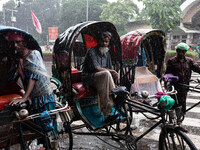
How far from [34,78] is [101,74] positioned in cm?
116

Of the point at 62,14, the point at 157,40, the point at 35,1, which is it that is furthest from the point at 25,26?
the point at 157,40

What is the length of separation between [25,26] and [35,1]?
21.0 feet

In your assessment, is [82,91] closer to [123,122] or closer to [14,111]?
[123,122]

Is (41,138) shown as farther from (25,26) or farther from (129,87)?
(25,26)

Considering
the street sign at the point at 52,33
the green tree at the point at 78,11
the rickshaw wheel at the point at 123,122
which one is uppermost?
the green tree at the point at 78,11

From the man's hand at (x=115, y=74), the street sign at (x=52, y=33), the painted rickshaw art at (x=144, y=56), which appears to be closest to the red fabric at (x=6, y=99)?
the man's hand at (x=115, y=74)

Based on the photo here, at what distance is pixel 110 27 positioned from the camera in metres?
3.77

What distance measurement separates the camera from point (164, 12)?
16.2 m

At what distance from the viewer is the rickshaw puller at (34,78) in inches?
97.4

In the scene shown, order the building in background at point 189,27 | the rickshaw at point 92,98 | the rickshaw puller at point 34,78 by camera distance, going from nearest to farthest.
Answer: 1. the rickshaw puller at point 34,78
2. the rickshaw at point 92,98
3. the building in background at point 189,27

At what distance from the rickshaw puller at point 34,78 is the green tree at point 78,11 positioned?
33.7m

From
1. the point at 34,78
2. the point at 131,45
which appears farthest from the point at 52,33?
the point at 34,78

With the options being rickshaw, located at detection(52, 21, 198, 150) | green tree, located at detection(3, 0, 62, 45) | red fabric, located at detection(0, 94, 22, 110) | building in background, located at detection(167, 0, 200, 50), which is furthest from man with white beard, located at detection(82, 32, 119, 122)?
green tree, located at detection(3, 0, 62, 45)

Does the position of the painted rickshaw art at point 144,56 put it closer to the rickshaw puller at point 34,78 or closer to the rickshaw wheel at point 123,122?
the rickshaw wheel at point 123,122
